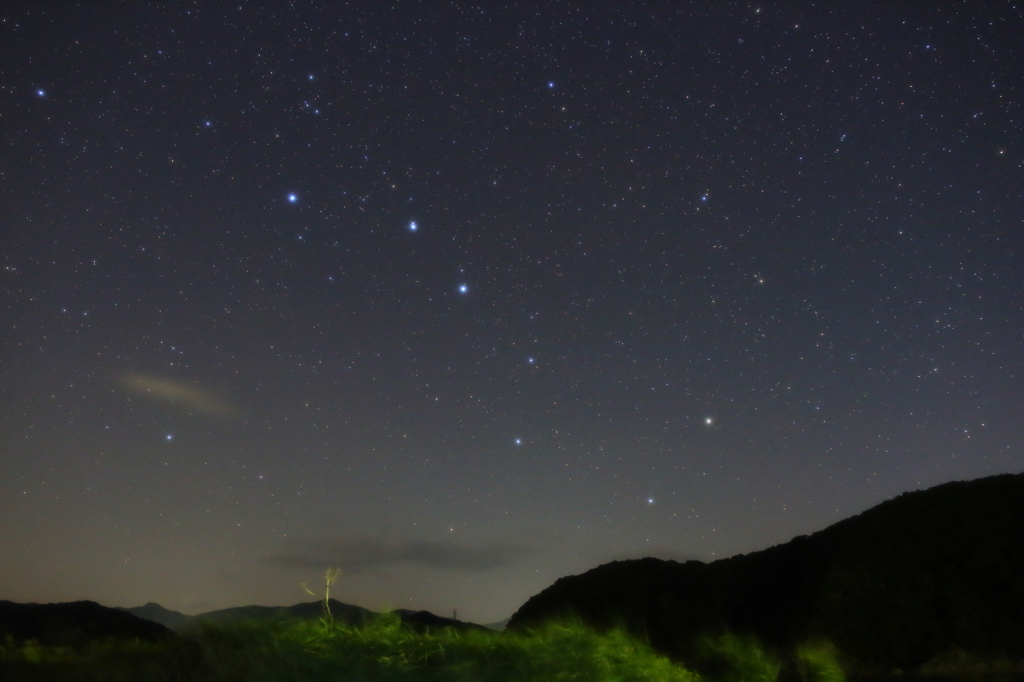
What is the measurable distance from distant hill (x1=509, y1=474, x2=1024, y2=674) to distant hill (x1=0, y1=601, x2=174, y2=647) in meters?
6.93

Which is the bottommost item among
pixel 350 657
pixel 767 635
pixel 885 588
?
pixel 767 635

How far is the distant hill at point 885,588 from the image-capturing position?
629 centimetres

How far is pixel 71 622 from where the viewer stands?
10648mm

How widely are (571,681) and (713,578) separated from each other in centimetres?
401

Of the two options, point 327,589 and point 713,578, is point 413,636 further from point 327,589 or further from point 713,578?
point 713,578

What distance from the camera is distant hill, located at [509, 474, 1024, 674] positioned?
6.29 m

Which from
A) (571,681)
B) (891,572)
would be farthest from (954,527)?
(571,681)

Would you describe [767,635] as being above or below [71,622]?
below

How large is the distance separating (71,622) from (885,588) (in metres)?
11.4

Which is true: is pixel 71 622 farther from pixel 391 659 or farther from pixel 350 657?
pixel 391 659

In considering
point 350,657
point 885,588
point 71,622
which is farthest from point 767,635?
point 71,622

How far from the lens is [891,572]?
695cm

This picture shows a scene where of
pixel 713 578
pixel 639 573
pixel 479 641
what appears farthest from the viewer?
pixel 639 573

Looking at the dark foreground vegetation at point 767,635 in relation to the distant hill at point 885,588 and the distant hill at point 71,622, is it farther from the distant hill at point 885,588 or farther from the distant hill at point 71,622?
the distant hill at point 71,622
